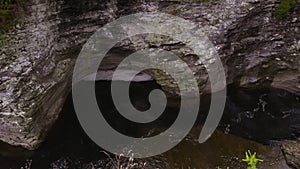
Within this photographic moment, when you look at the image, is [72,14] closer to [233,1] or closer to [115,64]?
[115,64]

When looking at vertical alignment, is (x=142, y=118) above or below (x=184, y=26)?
below

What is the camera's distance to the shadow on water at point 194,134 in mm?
7582

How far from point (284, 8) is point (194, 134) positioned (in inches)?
146

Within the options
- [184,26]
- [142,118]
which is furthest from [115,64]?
[184,26]

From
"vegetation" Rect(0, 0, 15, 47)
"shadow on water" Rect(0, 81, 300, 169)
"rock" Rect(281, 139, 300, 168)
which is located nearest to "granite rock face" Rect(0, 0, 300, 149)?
"vegetation" Rect(0, 0, 15, 47)

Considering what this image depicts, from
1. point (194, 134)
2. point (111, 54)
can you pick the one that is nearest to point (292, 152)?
point (194, 134)

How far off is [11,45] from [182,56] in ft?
13.1

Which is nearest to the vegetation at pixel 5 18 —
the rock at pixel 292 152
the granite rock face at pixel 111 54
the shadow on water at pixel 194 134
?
the granite rock face at pixel 111 54

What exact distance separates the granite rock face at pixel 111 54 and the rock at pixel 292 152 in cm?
227

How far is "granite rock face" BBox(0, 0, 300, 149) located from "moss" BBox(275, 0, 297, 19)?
16 centimetres

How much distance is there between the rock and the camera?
23.9 ft

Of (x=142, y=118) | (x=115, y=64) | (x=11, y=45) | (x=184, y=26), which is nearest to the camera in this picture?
(x=11, y=45)

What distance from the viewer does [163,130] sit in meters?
8.45

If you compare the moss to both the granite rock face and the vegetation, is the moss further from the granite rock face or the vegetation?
the vegetation
